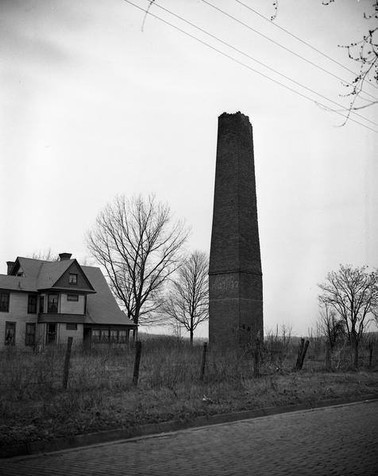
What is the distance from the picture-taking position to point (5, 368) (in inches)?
551

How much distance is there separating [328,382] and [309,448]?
1064cm

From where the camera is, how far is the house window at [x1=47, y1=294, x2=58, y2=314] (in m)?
43.4

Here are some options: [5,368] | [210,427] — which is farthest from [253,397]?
[5,368]

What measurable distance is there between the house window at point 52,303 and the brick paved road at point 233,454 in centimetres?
3538

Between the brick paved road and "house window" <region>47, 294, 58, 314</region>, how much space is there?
35.4 m

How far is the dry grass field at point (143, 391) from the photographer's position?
9.33m

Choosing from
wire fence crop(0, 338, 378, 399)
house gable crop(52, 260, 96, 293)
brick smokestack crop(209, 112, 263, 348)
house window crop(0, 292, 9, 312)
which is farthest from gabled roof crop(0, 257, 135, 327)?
wire fence crop(0, 338, 378, 399)

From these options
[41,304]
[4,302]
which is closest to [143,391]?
[4,302]

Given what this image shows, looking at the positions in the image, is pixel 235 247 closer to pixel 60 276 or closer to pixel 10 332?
pixel 60 276

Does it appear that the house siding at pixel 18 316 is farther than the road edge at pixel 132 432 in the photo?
Yes

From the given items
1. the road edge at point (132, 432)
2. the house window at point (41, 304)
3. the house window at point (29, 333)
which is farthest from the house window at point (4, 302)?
the road edge at point (132, 432)

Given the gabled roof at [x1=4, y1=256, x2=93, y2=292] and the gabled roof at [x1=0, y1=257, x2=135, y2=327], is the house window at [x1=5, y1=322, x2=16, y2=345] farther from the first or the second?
the gabled roof at [x1=4, y1=256, x2=93, y2=292]

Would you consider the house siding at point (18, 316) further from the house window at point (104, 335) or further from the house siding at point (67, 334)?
the house window at point (104, 335)

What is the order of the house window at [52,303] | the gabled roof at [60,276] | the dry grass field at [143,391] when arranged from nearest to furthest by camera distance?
1. the dry grass field at [143,391]
2. the house window at [52,303]
3. the gabled roof at [60,276]
